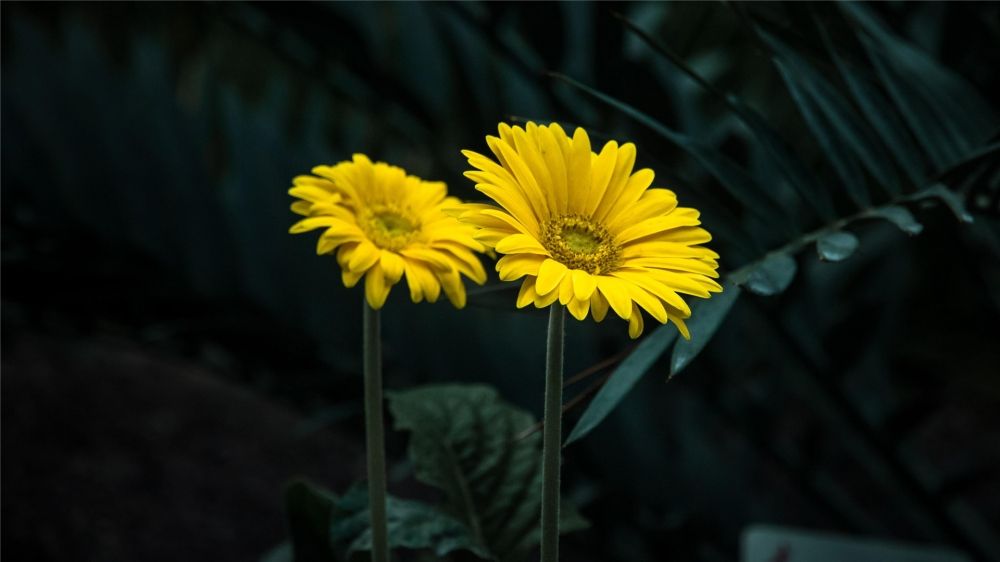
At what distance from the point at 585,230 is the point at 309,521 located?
19cm

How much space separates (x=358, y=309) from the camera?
648 mm

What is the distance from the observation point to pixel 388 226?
271 mm

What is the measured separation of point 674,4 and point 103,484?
65 cm

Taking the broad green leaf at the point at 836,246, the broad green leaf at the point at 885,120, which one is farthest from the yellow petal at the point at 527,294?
the broad green leaf at the point at 885,120

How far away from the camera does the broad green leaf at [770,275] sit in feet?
0.95

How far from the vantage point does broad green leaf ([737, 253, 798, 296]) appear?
11.4 inches

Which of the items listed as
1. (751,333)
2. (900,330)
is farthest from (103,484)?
(900,330)

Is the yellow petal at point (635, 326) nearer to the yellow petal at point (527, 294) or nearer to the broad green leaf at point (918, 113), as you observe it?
the yellow petal at point (527, 294)

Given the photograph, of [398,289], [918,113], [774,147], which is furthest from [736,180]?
[398,289]

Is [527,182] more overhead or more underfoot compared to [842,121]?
more underfoot

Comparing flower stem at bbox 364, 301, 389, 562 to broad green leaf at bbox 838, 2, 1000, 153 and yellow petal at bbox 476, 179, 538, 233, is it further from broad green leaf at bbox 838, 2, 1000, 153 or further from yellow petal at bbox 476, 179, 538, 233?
broad green leaf at bbox 838, 2, 1000, 153

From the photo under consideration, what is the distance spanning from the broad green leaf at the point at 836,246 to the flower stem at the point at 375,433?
5.8 inches

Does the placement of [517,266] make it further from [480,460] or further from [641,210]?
[480,460]

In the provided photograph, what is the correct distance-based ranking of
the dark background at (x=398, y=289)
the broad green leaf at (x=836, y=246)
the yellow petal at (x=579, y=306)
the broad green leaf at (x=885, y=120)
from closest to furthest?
1. the yellow petal at (x=579, y=306)
2. the broad green leaf at (x=836, y=246)
3. the broad green leaf at (x=885, y=120)
4. the dark background at (x=398, y=289)
